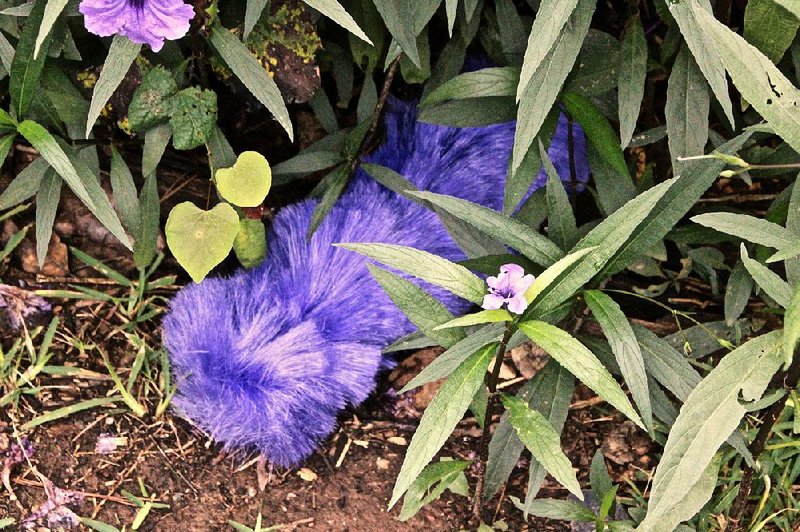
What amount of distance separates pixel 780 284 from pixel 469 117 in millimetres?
621

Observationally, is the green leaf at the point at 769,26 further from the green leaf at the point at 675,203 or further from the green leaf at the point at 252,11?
the green leaf at the point at 252,11

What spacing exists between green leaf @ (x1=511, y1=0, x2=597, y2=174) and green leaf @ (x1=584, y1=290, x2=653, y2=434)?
0.79 ft

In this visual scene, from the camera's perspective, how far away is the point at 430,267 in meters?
1.20

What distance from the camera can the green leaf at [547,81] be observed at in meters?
1.30

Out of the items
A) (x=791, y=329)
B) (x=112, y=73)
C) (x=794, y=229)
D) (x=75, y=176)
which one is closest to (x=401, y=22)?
(x=112, y=73)

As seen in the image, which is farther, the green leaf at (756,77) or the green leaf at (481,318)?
the green leaf at (481,318)

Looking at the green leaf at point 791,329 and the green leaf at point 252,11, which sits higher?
the green leaf at point 252,11

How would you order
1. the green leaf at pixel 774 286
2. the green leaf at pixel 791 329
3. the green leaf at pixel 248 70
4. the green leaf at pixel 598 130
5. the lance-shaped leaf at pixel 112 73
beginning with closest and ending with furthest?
the green leaf at pixel 791 329
the green leaf at pixel 774 286
the lance-shaped leaf at pixel 112 73
the green leaf at pixel 248 70
the green leaf at pixel 598 130

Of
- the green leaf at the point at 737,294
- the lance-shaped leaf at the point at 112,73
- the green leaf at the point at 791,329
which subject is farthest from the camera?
the green leaf at the point at 737,294

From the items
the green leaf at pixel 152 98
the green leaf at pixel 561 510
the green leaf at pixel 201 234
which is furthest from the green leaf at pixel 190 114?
the green leaf at pixel 561 510

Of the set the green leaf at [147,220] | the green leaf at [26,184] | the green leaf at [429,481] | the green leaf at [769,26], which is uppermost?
the green leaf at [769,26]

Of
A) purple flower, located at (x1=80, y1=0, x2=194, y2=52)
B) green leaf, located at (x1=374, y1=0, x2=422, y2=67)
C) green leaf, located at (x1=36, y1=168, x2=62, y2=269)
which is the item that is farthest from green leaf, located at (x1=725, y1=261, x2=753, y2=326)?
green leaf, located at (x1=36, y1=168, x2=62, y2=269)

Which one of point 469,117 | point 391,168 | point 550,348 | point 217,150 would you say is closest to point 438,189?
point 391,168

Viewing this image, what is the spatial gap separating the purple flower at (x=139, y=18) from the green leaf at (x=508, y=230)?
1.41ft
